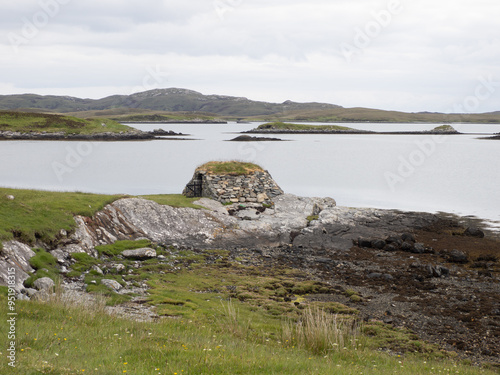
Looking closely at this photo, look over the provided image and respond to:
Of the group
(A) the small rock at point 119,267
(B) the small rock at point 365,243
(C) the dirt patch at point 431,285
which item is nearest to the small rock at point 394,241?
(C) the dirt patch at point 431,285

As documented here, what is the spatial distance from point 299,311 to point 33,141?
12780 centimetres

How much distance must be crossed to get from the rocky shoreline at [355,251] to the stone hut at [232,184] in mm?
1524

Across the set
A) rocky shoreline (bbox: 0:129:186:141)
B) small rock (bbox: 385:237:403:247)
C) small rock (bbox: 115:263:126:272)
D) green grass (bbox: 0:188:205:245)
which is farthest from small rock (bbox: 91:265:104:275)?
rocky shoreline (bbox: 0:129:186:141)

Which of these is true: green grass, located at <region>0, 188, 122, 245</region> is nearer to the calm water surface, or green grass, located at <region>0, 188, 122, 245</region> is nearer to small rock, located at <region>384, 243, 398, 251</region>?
small rock, located at <region>384, 243, 398, 251</region>

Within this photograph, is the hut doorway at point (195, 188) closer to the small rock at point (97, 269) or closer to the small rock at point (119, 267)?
the small rock at point (119, 267)

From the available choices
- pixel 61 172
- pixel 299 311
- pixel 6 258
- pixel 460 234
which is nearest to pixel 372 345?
pixel 299 311

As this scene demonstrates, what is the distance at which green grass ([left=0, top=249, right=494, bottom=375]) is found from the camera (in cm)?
935

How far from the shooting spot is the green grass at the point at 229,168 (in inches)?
1797

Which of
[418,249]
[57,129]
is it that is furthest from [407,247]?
[57,129]

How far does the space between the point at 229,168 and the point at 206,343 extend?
3538cm

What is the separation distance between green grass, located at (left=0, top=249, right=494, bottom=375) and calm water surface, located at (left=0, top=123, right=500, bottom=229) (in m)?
35.7

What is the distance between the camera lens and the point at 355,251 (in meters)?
32.7

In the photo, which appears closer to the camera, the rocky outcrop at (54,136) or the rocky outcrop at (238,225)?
the rocky outcrop at (238,225)

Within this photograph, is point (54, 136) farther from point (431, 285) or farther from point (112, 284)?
point (431, 285)
